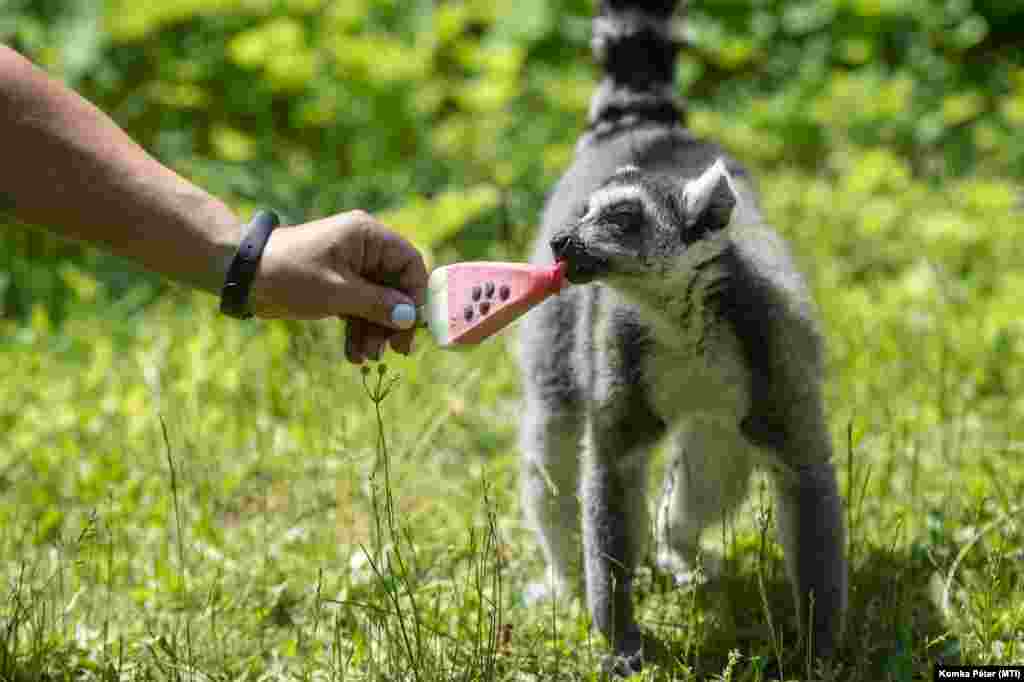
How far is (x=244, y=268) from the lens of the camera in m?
2.10

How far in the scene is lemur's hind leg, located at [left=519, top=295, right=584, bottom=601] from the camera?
3000 mm

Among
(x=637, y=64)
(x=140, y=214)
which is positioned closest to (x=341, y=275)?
(x=140, y=214)

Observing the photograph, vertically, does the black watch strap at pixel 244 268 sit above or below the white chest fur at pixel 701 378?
above

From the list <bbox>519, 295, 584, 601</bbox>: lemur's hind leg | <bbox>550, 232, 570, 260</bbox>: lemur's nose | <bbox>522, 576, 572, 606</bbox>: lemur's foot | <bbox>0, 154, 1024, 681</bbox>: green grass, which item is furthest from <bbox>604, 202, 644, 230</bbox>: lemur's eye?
<bbox>522, 576, 572, 606</bbox>: lemur's foot

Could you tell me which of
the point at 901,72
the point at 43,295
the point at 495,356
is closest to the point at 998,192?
the point at 901,72

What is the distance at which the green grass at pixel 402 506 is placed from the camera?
2.52 metres

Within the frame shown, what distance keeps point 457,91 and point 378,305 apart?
4.98 m

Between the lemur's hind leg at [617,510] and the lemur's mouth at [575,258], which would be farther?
the lemur's hind leg at [617,510]

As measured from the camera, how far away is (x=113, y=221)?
209 cm

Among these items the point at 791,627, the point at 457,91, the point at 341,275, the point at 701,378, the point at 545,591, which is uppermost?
the point at 457,91

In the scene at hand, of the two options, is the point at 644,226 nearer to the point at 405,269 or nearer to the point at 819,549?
the point at 405,269

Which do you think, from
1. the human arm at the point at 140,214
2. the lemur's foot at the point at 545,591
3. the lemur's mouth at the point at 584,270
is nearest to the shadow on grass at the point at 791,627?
the lemur's foot at the point at 545,591

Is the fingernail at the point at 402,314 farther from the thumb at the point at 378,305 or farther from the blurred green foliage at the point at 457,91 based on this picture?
the blurred green foliage at the point at 457,91

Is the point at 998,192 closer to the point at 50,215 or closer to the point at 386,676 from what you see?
the point at 386,676
